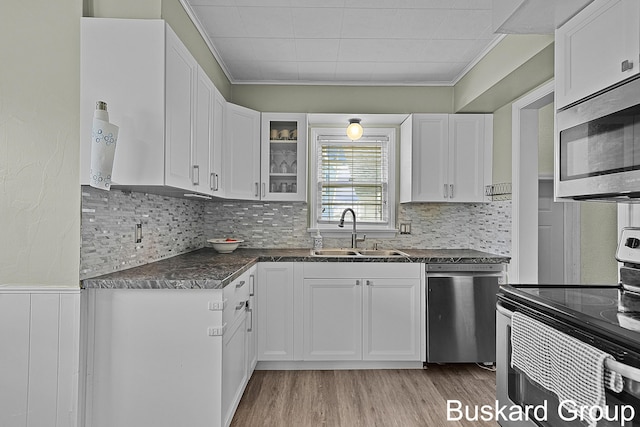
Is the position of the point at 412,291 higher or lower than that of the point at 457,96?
lower

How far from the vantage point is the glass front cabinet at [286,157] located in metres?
3.54

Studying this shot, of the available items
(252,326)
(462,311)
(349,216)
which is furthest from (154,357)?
(349,216)

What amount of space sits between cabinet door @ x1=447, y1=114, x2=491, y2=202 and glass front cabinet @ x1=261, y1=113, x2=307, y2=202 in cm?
128

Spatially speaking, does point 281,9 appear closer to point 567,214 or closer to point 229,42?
point 229,42

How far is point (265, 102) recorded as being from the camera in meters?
3.75

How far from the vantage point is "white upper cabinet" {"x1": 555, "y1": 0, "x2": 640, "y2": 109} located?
4.98 feet

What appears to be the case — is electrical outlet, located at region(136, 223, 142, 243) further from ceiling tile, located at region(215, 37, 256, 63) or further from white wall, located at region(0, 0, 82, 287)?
ceiling tile, located at region(215, 37, 256, 63)

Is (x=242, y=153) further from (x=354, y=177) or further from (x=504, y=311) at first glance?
(x=504, y=311)

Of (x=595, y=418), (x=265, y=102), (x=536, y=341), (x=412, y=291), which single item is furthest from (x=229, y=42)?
(x=595, y=418)

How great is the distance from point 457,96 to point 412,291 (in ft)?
5.93

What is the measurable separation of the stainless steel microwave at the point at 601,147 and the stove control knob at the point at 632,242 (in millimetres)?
209

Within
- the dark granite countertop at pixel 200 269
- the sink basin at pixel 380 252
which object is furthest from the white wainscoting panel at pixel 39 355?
the sink basin at pixel 380 252

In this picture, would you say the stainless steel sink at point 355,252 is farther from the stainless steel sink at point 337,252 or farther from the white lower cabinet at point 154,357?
the white lower cabinet at point 154,357

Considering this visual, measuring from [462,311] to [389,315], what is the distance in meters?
0.56
